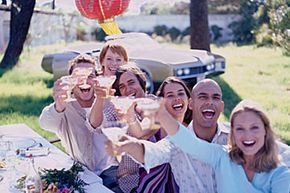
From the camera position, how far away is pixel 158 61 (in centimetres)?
769

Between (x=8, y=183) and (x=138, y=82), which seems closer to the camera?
(x=8, y=183)

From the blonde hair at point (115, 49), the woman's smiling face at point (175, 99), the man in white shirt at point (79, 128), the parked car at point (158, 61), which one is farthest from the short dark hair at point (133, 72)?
the parked car at point (158, 61)

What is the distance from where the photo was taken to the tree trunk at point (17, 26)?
452 inches

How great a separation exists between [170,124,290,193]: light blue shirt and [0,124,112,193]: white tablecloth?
51 centimetres

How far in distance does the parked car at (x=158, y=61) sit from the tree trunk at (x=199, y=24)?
81.6 inches

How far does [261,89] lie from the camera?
28.9ft

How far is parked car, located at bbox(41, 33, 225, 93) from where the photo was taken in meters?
7.61

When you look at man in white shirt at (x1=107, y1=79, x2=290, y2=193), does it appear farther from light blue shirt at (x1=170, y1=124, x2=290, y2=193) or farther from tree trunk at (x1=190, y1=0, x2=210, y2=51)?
tree trunk at (x1=190, y1=0, x2=210, y2=51)

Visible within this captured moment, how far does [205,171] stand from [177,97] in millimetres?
486

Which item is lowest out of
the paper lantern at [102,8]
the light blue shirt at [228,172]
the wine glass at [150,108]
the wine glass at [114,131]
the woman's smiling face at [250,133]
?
the light blue shirt at [228,172]

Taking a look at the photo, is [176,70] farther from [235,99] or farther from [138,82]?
[138,82]

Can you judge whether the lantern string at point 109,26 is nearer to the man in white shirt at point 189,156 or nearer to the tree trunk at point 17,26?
the tree trunk at point 17,26

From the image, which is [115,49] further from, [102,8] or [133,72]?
[102,8]

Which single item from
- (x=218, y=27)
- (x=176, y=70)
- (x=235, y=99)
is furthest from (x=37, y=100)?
(x=218, y=27)
